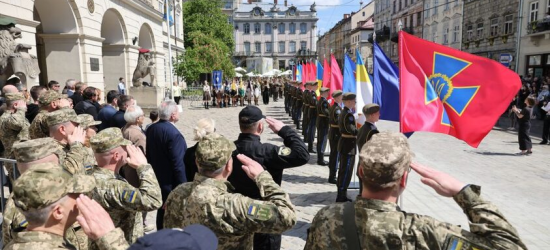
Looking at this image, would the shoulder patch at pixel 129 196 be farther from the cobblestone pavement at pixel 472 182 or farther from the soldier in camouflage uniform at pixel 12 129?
the soldier in camouflage uniform at pixel 12 129

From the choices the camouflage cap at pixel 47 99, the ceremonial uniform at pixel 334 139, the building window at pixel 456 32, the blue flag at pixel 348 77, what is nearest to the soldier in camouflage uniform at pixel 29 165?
the camouflage cap at pixel 47 99

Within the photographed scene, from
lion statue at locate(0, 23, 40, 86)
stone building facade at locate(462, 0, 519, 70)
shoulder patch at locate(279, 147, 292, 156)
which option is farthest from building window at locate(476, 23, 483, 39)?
shoulder patch at locate(279, 147, 292, 156)

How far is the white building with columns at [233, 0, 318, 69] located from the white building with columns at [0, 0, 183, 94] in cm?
7045

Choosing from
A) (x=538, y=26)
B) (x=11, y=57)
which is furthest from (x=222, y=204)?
(x=538, y=26)

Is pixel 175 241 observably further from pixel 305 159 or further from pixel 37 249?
pixel 305 159

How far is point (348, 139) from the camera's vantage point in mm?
6723

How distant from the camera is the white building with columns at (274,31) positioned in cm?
9006

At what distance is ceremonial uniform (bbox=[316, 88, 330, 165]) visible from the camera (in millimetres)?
9578

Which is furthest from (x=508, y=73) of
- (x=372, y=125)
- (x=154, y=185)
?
(x=154, y=185)

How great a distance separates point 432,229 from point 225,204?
1.17 m

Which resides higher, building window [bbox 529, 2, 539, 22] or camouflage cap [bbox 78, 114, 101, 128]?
building window [bbox 529, 2, 539, 22]

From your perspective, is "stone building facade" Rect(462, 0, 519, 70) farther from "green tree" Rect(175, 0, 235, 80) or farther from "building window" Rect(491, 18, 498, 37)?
"green tree" Rect(175, 0, 235, 80)

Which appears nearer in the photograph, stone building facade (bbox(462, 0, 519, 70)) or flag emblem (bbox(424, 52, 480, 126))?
flag emblem (bbox(424, 52, 480, 126))

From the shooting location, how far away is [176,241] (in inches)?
54.1
